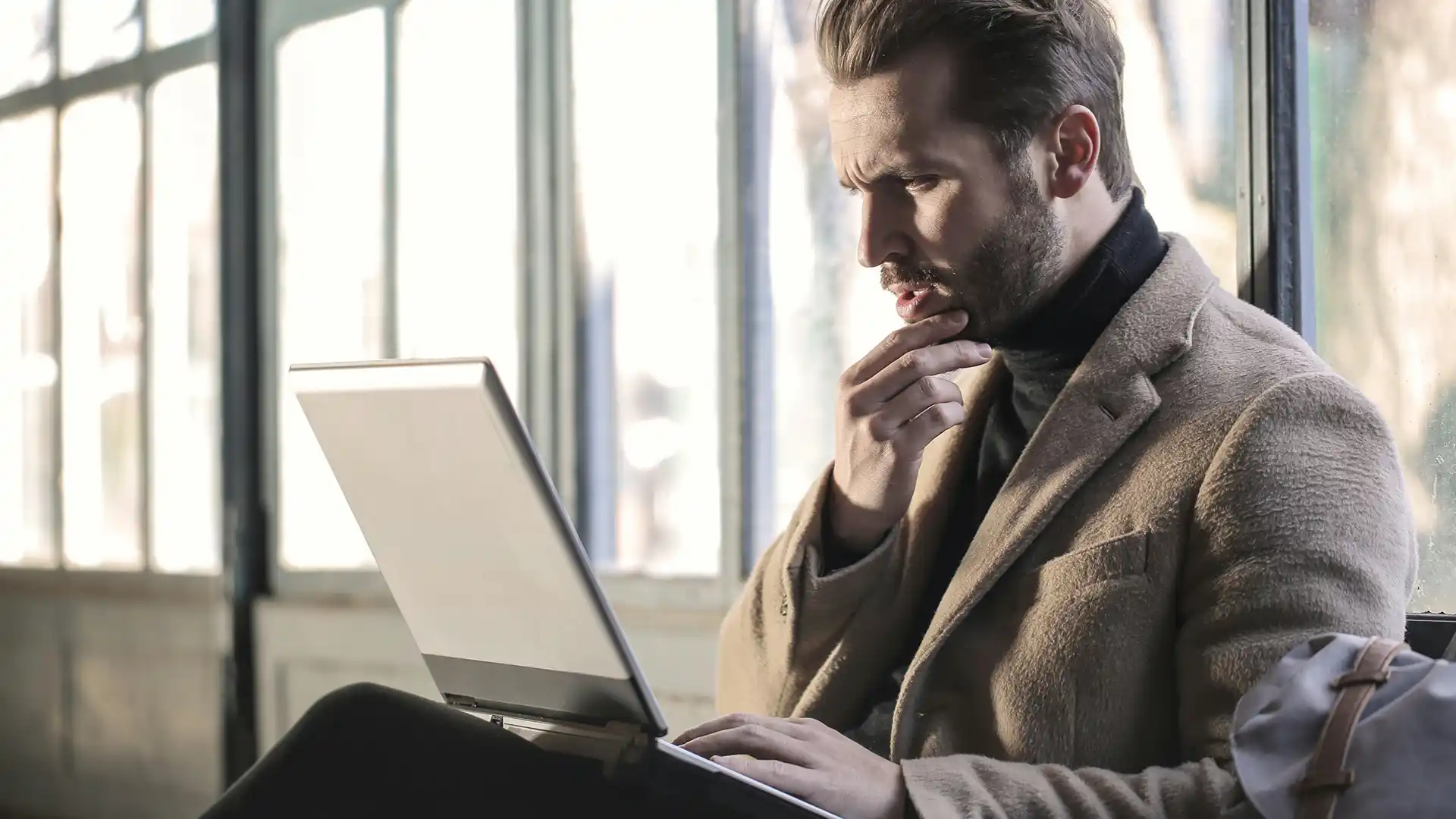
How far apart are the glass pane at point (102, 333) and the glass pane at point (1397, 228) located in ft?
10.1

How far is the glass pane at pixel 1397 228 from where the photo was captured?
5.74ft

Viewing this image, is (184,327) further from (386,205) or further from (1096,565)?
(1096,565)

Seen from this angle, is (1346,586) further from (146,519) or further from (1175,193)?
(146,519)

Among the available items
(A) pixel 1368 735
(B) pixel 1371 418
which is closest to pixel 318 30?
(B) pixel 1371 418

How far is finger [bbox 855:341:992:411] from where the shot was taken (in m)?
1.47

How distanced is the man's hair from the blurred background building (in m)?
0.43

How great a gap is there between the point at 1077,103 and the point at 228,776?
2995 mm

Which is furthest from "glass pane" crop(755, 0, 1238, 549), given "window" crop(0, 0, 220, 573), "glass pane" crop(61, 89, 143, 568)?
"glass pane" crop(61, 89, 143, 568)

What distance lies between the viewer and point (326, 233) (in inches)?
138

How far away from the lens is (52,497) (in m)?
4.30

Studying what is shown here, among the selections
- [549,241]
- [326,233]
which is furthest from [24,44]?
[549,241]

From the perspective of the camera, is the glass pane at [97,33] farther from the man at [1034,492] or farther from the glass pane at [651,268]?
the man at [1034,492]

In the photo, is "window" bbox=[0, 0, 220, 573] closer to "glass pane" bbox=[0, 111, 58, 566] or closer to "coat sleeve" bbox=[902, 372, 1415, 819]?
"glass pane" bbox=[0, 111, 58, 566]

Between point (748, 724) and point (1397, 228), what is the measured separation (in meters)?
1.08
